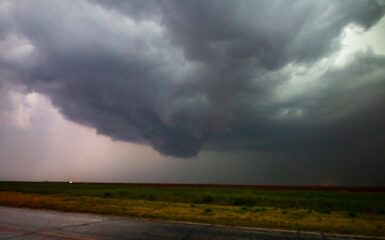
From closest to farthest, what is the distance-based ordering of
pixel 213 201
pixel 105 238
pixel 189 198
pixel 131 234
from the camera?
pixel 105 238, pixel 131 234, pixel 213 201, pixel 189 198

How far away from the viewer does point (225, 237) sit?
353 inches

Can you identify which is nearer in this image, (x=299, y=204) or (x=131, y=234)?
(x=131, y=234)

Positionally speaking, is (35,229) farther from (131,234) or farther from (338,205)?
(338,205)

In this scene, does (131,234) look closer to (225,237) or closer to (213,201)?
(225,237)

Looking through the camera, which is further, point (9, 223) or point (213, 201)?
point (213, 201)

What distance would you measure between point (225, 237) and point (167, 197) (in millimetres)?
25824

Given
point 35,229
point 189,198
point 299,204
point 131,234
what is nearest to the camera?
point 131,234

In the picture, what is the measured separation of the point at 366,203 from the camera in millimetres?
24828

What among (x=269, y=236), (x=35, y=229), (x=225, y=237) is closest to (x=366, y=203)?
(x=269, y=236)

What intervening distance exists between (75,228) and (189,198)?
2367 centimetres

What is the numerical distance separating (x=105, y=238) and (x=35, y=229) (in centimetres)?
359

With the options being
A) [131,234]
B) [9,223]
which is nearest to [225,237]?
[131,234]

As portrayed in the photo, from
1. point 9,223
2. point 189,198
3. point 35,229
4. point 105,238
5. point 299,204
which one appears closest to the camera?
point 105,238

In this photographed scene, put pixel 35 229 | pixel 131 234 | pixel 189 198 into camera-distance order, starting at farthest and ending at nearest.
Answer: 1. pixel 189 198
2. pixel 35 229
3. pixel 131 234
